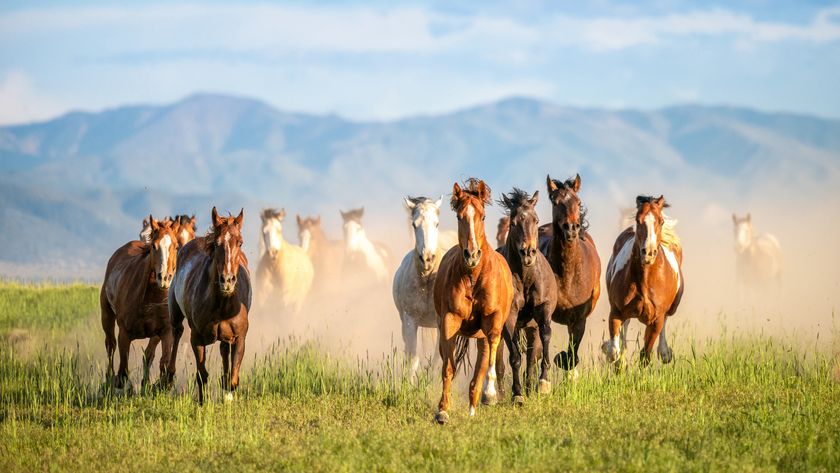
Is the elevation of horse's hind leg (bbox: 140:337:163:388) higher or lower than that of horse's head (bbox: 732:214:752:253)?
lower

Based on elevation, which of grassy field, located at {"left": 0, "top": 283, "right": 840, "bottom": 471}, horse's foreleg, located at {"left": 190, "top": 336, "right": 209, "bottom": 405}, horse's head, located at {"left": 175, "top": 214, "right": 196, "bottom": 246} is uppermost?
horse's head, located at {"left": 175, "top": 214, "right": 196, "bottom": 246}

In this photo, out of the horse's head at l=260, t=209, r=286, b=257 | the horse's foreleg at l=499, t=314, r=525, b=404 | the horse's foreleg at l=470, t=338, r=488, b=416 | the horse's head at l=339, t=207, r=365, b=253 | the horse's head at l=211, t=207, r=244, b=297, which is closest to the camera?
the horse's foreleg at l=470, t=338, r=488, b=416

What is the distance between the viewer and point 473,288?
12.1 metres

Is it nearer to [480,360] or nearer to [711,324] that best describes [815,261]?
[711,324]

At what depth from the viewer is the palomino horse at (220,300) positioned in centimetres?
1343

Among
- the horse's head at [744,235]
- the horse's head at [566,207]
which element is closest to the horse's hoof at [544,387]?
the horse's head at [566,207]

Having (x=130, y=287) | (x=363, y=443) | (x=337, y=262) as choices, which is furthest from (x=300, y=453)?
(x=337, y=262)

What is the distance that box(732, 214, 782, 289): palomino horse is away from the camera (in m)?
32.6

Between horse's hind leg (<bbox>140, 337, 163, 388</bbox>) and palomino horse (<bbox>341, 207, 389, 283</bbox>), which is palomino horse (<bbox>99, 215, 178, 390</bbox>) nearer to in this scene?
horse's hind leg (<bbox>140, 337, 163, 388</bbox>)

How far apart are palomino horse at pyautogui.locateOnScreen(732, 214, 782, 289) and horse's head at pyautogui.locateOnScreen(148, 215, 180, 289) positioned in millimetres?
20666

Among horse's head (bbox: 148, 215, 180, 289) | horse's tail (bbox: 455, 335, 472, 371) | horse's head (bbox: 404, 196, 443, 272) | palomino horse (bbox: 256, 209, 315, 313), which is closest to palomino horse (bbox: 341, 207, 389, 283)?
palomino horse (bbox: 256, 209, 315, 313)

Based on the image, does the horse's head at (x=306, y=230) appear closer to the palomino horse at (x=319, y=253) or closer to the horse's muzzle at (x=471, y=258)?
the palomino horse at (x=319, y=253)

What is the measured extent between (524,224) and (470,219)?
127 centimetres

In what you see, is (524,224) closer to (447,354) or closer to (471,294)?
(471,294)
